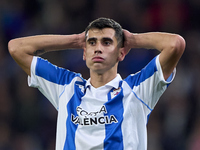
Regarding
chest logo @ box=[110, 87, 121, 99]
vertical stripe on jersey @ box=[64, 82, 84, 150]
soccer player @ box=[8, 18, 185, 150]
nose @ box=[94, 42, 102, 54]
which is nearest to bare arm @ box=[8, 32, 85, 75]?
soccer player @ box=[8, 18, 185, 150]

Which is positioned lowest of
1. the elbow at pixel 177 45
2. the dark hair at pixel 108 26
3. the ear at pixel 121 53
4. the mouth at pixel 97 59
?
the mouth at pixel 97 59

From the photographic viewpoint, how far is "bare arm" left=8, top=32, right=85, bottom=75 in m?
3.63

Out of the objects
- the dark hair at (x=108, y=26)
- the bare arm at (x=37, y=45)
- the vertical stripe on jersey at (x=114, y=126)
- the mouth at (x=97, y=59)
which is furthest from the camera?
the bare arm at (x=37, y=45)

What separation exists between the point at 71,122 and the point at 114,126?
0.37 metres

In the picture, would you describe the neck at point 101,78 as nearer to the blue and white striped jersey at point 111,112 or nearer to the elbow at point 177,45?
the blue and white striped jersey at point 111,112

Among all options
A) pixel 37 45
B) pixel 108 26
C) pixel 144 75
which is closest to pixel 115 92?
pixel 144 75

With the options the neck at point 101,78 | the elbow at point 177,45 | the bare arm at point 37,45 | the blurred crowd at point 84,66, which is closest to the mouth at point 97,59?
the neck at point 101,78

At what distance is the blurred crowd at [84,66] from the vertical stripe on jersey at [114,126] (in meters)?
3.57

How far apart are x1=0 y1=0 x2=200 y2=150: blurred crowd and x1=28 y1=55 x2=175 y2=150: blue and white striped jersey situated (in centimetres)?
351

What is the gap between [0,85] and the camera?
754 centimetres

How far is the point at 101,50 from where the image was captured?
338 centimetres

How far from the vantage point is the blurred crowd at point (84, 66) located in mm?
6922

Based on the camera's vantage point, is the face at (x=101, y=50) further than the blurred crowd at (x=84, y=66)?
No

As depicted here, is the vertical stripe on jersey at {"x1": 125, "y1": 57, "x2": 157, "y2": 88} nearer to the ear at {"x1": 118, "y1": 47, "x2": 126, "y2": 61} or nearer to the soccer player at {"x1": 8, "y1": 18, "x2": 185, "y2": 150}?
the soccer player at {"x1": 8, "y1": 18, "x2": 185, "y2": 150}
